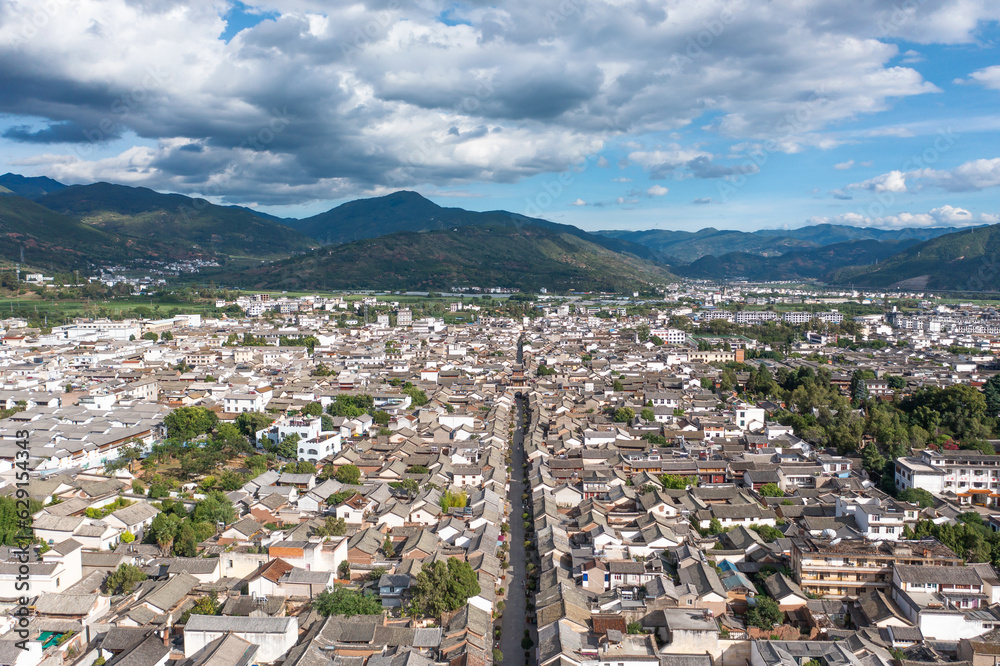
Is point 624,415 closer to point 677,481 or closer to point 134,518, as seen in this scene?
point 677,481

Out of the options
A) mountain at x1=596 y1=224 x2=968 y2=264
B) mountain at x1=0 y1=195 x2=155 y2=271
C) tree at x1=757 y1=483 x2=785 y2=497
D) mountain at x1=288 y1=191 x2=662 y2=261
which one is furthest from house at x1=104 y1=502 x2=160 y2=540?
mountain at x1=596 y1=224 x2=968 y2=264

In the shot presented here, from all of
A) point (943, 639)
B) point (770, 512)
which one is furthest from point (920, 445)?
point (943, 639)

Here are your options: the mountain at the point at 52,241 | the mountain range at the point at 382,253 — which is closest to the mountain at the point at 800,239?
the mountain range at the point at 382,253

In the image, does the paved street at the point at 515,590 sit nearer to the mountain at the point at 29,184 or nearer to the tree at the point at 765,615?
the tree at the point at 765,615

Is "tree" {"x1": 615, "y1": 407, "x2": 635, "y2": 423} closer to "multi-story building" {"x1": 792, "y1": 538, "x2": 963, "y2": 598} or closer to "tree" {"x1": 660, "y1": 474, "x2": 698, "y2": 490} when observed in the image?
"tree" {"x1": 660, "y1": 474, "x2": 698, "y2": 490}

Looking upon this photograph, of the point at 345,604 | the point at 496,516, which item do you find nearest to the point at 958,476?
the point at 496,516

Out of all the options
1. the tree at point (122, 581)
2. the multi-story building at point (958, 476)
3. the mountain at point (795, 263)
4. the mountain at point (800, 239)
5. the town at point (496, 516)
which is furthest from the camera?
the mountain at point (800, 239)
